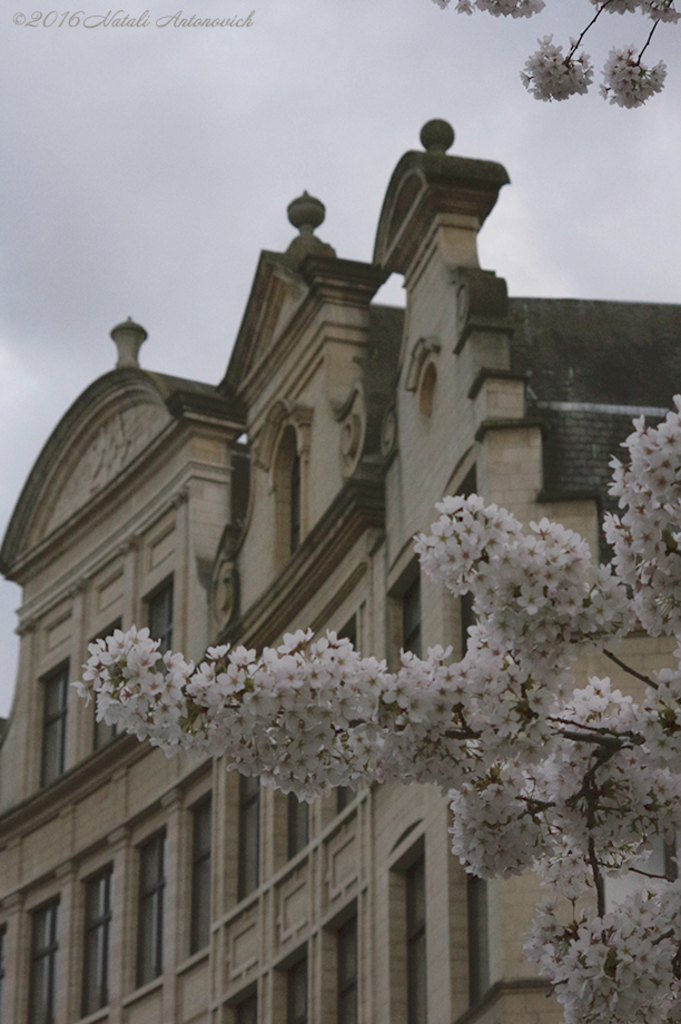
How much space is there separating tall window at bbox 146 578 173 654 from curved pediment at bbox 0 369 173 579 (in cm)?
233

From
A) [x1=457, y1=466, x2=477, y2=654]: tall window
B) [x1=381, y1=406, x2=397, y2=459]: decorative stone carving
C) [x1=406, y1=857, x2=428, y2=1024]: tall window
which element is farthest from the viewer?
[x1=381, y1=406, x2=397, y2=459]: decorative stone carving

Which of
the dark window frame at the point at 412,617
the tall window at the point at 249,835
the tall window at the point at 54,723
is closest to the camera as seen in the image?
the dark window frame at the point at 412,617

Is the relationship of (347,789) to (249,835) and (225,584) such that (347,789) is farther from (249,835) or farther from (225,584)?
(225,584)

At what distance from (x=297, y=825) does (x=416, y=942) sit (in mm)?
4751

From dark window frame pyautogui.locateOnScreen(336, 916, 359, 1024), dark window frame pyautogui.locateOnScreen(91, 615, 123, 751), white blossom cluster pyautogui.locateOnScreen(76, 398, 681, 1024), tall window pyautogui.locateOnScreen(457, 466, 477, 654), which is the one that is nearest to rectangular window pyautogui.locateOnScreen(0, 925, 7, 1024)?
dark window frame pyautogui.locateOnScreen(91, 615, 123, 751)

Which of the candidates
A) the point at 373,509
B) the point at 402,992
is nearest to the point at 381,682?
the point at 402,992

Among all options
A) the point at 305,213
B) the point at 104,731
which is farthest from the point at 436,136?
the point at 104,731

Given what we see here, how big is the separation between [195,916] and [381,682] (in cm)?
2257

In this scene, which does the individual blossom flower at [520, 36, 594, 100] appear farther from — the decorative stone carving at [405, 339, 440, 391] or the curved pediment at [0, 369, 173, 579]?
the curved pediment at [0, 369, 173, 579]

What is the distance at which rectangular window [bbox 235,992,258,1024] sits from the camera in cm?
2923

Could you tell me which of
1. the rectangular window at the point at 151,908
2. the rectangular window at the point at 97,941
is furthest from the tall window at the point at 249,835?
the rectangular window at the point at 97,941

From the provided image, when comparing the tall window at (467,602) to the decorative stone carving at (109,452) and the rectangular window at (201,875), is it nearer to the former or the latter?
the rectangular window at (201,875)

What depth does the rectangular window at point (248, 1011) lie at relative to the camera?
2923cm

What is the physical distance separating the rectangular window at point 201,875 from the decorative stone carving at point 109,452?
6611mm
